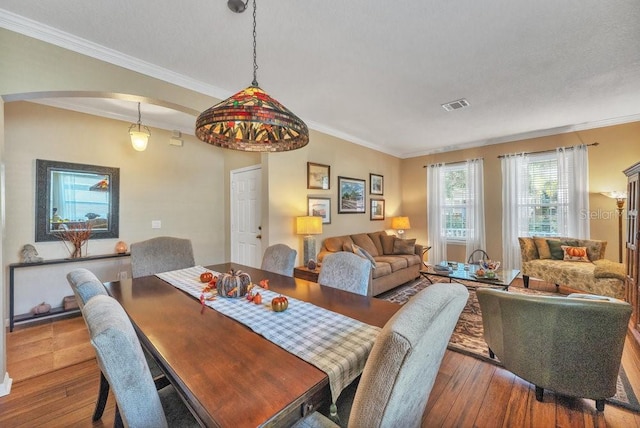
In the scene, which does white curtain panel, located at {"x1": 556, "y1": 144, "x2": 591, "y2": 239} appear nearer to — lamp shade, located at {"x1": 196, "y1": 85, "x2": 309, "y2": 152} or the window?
the window

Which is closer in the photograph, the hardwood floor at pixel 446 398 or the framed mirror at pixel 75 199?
the hardwood floor at pixel 446 398

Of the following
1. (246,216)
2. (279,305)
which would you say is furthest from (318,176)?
(279,305)

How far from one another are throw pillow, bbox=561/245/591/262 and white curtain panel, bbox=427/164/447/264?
193cm

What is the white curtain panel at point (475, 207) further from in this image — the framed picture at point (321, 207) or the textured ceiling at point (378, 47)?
the framed picture at point (321, 207)

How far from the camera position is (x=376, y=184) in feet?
18.3

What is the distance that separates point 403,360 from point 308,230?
10.1 feet

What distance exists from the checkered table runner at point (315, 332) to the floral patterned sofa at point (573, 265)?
3.83 metres

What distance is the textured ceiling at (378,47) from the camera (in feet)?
5.92

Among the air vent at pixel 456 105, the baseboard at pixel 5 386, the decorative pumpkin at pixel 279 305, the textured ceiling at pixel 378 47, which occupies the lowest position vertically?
the baseboard at pixel 5 386

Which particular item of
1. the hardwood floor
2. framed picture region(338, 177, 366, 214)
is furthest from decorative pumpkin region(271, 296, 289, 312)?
framed picture region(338, 177, 366, 214)

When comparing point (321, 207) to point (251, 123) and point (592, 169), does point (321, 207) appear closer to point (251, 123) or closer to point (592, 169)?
point (251, 123)

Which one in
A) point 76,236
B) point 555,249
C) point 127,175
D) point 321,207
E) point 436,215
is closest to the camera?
point 76,236

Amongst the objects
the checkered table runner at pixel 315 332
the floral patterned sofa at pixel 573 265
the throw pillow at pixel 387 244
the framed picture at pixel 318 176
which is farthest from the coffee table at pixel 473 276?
the checkered table runner at pixel 315 332

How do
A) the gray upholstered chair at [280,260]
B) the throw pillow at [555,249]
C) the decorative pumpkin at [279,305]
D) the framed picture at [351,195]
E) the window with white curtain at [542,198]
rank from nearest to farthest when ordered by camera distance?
the decorative pumpkin at [279,305], the gray upholstered chair at [280,260], the throw pillow at [555,249], the window with white curtain at [542,198], the framed picture at [351,195]
